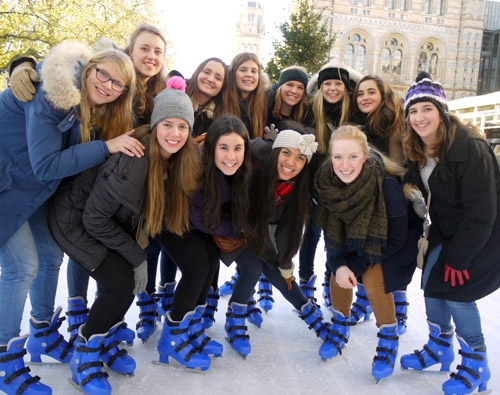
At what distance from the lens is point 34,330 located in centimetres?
237

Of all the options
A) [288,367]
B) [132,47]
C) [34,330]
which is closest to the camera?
[34,330]

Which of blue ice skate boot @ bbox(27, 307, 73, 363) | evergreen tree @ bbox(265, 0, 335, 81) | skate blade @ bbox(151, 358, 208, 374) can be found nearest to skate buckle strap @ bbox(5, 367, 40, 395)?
blue ice skate boot @ bbox(27, 307, 73, 363)

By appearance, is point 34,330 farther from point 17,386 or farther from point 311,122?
point 311,122

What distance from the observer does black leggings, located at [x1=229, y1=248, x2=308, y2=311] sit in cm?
279

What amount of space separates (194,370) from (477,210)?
1847mm

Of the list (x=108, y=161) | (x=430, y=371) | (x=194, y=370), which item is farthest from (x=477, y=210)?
(x=108, y=161)

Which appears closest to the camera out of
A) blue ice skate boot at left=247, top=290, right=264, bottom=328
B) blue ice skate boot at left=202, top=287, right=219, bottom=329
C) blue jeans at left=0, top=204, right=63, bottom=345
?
blue jeans at left=0, top=204, right=63, bottom=345

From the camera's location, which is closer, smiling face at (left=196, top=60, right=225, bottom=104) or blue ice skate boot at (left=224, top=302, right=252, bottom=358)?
blue ice skate boot at (left=224, top=302, right=252, bottom=358)

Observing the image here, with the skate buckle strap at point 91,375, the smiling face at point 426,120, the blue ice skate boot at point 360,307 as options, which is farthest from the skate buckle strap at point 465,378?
the skate buckle strap at point 91,375

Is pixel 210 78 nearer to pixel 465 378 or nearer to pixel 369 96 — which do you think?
pixel 369 96

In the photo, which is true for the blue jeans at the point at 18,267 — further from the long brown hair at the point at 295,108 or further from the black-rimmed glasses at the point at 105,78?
the long brown hair at the point at 295,108

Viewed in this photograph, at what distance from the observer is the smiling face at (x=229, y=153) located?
2.46 meters

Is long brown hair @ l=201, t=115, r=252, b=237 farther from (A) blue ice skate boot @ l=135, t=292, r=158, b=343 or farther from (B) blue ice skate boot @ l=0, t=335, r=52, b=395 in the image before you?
(B) blue ice skate boot @ l=0, t=335, r=52, b=395

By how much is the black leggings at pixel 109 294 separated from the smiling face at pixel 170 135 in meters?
0.65
